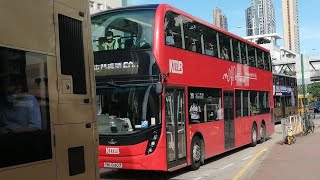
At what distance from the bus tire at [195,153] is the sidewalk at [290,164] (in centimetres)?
159

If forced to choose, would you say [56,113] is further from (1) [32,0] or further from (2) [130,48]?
(2) [130,48]

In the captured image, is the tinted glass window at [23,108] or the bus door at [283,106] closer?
the tinted glass window at [23,108]

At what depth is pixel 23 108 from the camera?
433cm

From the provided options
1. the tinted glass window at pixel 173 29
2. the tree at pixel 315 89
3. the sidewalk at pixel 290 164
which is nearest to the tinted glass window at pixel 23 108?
the tinted glass window at pixel 173 29

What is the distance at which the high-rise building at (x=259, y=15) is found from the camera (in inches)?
3462

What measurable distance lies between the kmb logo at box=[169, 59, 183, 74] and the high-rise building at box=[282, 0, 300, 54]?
104 metres

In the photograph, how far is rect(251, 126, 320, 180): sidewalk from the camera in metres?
11.3

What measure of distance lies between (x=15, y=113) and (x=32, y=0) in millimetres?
1043

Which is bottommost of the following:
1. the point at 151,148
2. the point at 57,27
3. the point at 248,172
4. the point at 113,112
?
the point at 248,172

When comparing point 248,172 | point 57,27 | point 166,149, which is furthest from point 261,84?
point 57,27

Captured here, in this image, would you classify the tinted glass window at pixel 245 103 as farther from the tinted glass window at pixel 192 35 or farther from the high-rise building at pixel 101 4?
the high-rise building at pixel 101 4

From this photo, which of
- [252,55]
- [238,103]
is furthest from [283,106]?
[238,103]

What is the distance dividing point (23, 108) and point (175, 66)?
7668mm

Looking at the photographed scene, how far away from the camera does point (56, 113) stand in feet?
15.3
